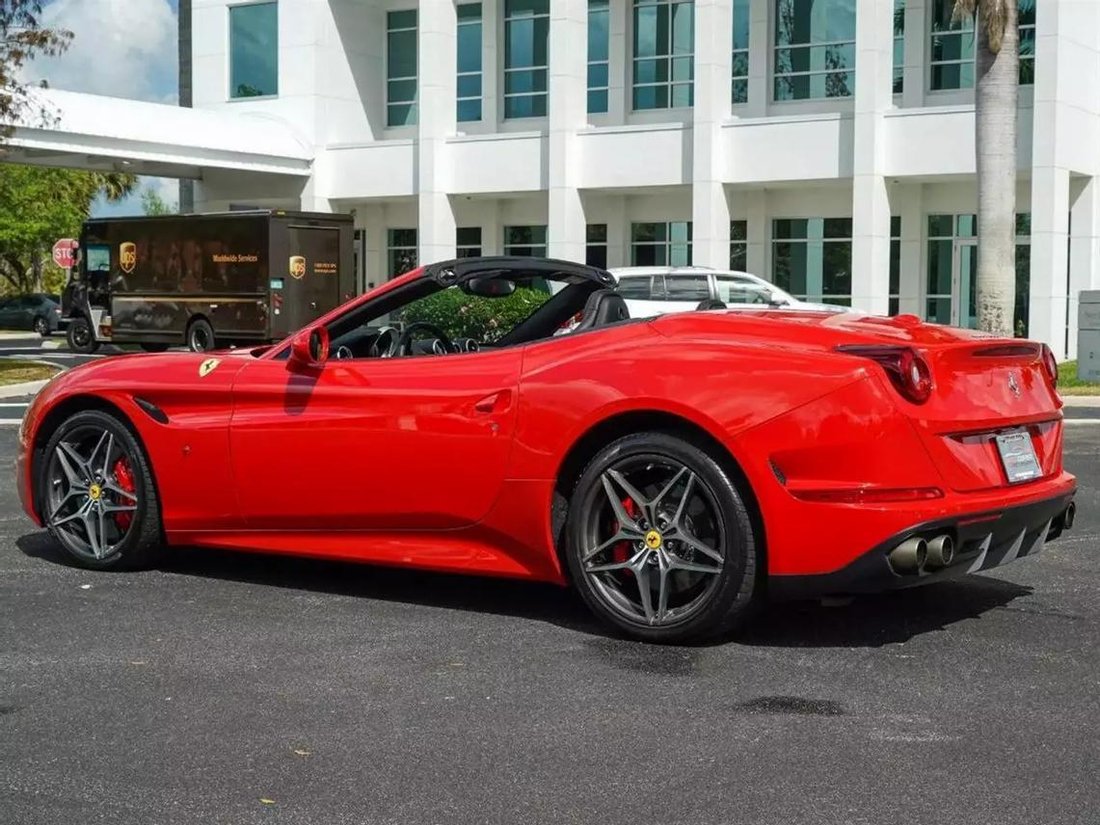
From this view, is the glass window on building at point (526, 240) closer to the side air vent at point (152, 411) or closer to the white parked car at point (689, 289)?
the white parked car at point (689, 289)

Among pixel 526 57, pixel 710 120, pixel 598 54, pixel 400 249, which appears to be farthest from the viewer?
pixel 400 249

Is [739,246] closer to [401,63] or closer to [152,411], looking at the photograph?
[401,63]

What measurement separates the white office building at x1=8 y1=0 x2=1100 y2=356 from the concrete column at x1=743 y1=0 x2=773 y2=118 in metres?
0.05

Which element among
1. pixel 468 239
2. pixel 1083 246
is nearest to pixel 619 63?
pixel 468 239

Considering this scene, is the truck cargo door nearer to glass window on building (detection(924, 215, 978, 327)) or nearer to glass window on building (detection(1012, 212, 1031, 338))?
glass window on building (detection(924, 215, 978, 327))

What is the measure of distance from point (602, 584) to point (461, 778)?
1.76 m

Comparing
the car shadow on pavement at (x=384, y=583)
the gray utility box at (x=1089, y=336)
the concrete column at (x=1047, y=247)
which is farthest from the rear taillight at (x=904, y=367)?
the concrete column at (x=1047, y=247)

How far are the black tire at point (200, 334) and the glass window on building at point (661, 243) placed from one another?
11.3 metres

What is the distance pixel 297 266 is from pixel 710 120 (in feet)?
30.3

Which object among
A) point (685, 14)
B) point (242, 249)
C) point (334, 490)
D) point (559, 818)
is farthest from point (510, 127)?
point (559, 818)

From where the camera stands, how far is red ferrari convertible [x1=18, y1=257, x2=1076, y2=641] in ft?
18.9

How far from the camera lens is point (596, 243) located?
40.6m

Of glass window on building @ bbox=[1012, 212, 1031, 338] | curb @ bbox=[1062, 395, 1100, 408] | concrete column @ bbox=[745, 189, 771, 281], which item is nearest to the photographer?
curb @ bbox=[1062, 395, 1100, 408]

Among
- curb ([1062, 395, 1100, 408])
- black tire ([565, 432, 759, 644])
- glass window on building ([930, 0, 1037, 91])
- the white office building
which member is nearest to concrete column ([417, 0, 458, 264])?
the white office building
